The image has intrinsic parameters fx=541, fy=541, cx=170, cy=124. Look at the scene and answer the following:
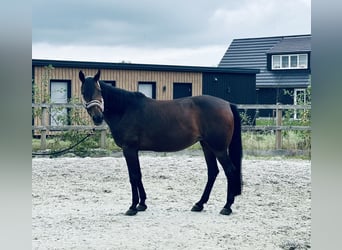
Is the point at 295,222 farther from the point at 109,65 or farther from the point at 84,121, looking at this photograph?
the point at 109,65

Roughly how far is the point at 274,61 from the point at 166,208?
14554mm

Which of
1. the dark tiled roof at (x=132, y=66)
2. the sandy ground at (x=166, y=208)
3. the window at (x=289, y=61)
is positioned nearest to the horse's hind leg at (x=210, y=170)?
the sandy ground at (x=166, y=208)

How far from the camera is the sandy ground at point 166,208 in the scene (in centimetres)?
399

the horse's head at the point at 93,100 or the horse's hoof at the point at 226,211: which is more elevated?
the horse's head at the point at 93,100

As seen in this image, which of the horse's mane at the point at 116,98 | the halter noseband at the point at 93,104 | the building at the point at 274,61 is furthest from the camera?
the building at the point at 274,61

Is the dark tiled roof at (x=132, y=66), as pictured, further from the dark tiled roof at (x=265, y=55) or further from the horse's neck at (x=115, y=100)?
the horse's neck at (x=115, y=100)

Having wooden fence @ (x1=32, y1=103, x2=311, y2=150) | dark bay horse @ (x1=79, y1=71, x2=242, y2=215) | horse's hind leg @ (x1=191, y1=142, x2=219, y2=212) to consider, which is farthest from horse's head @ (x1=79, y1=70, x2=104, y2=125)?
wooden fence @ (x1=32, y1=103, x2=311, y2=150)

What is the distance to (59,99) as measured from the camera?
11.1m

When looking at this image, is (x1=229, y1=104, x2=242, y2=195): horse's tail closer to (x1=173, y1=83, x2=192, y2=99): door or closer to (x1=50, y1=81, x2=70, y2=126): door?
(x1=50, y1=81, x2=70, y2=126): door

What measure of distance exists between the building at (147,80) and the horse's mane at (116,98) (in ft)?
16.6

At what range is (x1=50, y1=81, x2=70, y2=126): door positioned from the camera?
9805 millimetres


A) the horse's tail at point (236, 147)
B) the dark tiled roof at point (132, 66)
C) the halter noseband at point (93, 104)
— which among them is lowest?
the horse's tail at point (236, 147)
